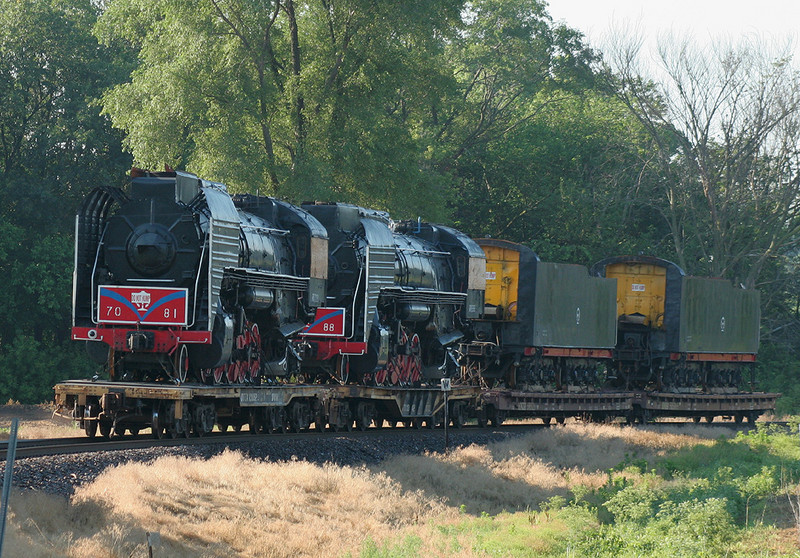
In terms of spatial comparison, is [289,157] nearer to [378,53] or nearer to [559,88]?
[378,53]

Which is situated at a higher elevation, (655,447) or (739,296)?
(739,296)

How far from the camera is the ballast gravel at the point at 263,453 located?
13.3 metres

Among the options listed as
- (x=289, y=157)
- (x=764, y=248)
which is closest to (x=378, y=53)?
(x=289, y=157)

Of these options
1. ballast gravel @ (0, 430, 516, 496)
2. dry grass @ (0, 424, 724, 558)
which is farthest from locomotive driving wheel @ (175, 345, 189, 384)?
dry grass @ (0, 424, 724, 558)

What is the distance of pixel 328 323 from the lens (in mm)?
21797

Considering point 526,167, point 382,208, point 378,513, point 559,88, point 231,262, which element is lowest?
point 378,513

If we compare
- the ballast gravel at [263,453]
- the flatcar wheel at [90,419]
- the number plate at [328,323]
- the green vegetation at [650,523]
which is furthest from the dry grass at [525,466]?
the flatcar wheel at [90,419]

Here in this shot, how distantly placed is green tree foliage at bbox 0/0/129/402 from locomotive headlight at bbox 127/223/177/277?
796 inches

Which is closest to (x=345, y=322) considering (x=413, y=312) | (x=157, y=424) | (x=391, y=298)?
(x=391, y=298)

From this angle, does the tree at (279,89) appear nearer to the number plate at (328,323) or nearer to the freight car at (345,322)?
the freight car at (345,322)

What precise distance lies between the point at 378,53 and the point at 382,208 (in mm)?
5099

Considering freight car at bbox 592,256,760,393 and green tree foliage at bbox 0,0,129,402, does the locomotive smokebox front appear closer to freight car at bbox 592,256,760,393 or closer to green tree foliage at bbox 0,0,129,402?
freight car at bbox 592,256,760,393

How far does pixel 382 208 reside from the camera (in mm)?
35562

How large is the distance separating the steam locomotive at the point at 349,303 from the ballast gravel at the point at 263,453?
1.62 metres
